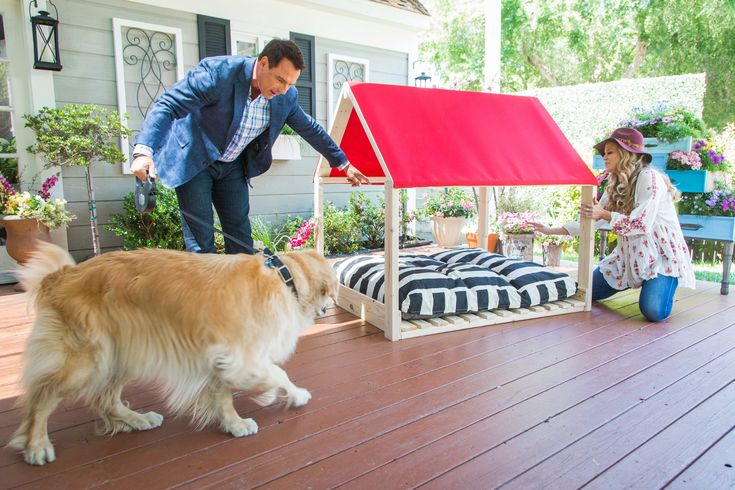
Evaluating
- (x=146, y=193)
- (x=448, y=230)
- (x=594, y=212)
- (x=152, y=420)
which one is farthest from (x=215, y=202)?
(x=448, y=230)

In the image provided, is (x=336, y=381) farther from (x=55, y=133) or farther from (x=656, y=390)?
(x=55, y=133)

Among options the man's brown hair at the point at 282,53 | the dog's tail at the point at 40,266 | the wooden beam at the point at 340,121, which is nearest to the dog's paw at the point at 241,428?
the dog's tail at the point at 40,266

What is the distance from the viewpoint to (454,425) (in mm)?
1861

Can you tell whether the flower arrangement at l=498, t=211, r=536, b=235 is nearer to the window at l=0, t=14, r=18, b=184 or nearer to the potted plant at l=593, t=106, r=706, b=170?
the potted plant at l=593, t=106, r=706, b=170

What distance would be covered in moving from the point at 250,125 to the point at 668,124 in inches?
133

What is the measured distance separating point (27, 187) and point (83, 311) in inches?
133

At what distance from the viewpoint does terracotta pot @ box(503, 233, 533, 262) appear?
4852 mm

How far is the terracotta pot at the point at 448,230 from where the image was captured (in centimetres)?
603

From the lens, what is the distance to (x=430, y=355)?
258 cm

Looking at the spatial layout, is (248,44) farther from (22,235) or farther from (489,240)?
(489,240)

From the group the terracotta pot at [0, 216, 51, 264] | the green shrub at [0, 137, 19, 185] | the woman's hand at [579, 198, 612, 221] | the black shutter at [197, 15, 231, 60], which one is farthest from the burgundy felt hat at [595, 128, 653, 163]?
the green shrub at [0, 137, 19, 185]

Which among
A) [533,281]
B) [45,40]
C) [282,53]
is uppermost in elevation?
[45,40]

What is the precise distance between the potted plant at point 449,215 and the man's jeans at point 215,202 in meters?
3.63

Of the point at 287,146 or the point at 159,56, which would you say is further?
the point at 287,146
